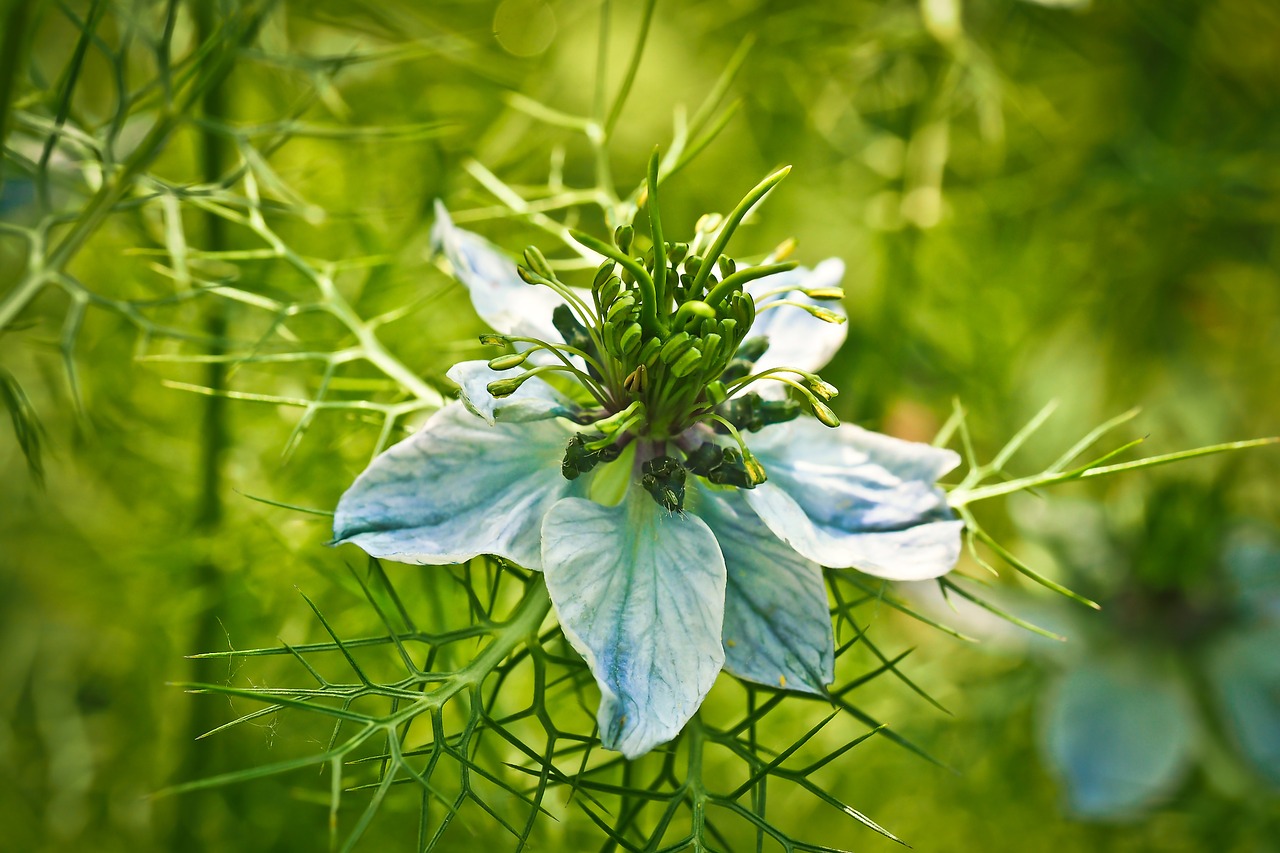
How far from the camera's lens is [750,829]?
5.47ft

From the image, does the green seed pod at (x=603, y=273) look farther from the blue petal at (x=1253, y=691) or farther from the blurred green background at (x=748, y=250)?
the blue petal at (x=1253, y=691)

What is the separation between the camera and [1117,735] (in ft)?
4.97

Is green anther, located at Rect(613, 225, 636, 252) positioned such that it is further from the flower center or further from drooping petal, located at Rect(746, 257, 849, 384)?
drooping petal, located at Rect(746, 257, 849, 384)

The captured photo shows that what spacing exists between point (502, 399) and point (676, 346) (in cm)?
14

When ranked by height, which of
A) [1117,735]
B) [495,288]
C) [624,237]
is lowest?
[1117,735]

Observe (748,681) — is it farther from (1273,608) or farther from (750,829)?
(1273,608)

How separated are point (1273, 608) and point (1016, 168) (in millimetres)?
1100

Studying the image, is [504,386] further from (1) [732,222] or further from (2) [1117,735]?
(2) [1117,735]

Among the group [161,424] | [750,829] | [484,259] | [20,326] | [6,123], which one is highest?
[6,123]

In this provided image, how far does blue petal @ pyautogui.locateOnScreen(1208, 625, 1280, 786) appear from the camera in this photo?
Answer: 146cm

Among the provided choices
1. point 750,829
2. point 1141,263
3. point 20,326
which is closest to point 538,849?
point 750,829

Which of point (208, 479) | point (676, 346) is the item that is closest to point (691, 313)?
point (676, 346)

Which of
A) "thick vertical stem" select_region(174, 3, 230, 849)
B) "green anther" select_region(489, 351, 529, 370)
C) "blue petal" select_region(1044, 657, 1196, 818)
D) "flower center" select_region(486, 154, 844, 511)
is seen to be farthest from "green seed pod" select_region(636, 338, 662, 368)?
"blue petal" select_region(1044, 657, 1196, 818)

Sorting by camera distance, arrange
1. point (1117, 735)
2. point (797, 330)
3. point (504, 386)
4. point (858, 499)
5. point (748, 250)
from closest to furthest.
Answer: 1. point (504, 386)
2. point (858, 499)
3. point (797, 330)
4. point (1117, 735)
5. point (748, 250)
